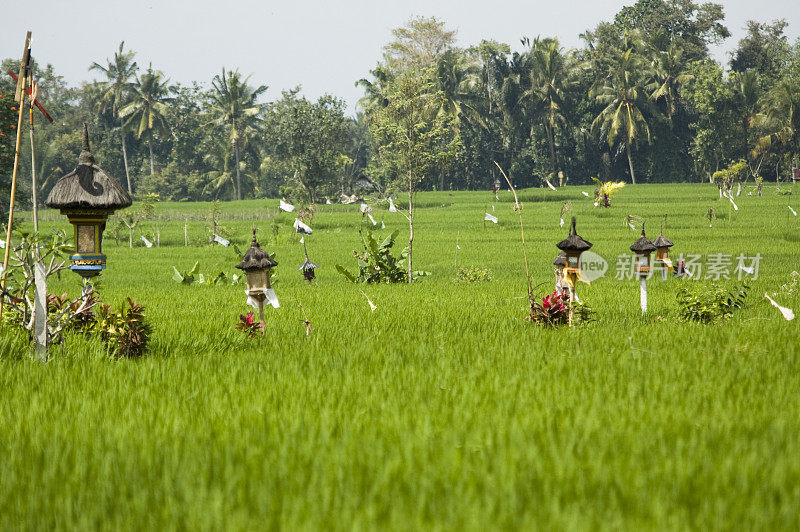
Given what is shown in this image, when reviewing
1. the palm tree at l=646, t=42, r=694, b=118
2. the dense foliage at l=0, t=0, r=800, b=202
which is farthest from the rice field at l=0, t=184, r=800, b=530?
the palm tree at l=646, t=42, r=694, b=118

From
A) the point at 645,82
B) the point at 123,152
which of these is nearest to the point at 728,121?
the point at 645,82

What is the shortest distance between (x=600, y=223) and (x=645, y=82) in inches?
996

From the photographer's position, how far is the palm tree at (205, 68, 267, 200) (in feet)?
162

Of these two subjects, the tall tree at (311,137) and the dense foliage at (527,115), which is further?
the dense foliage at (527,115)

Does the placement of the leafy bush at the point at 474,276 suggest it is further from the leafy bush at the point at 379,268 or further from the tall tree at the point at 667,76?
the tall tree at the point at 667,76

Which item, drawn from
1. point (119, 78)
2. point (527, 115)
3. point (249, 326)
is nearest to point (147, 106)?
point (119, 78)

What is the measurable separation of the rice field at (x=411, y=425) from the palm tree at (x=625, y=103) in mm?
38887

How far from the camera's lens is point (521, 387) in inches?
175

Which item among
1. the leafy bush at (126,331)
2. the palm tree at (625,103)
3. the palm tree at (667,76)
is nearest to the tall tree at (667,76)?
the palm tree at (667,76)

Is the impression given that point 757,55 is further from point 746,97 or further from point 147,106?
point 147,106

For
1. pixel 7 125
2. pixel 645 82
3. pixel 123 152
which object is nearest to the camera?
pixel 7 125

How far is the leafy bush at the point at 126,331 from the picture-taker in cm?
582

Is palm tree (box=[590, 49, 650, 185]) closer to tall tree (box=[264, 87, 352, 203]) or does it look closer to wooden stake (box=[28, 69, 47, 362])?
Result: tall tree (box=[264, 87, 352, 203])

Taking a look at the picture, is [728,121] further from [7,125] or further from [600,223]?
[7,125]
